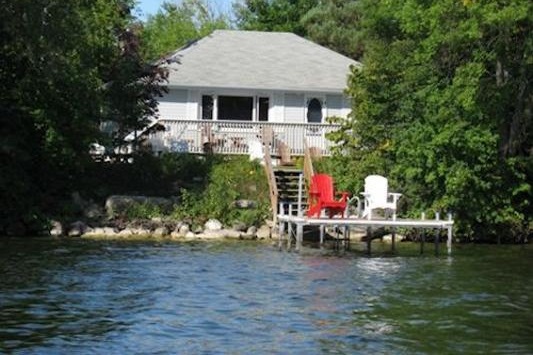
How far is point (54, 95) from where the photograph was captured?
3384 centimetres

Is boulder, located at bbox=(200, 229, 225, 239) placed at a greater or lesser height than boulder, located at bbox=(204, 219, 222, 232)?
lesser

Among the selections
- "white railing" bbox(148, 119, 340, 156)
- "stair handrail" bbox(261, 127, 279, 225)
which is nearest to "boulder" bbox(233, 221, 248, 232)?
"stair handrail" bbox(261, 127, 279, 225)

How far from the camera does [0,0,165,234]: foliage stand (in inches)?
1187

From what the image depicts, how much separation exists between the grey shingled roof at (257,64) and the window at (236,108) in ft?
3.92

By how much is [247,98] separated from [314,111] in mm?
2906

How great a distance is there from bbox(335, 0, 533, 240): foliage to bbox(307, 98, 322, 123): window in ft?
27.1

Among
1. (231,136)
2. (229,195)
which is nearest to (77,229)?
(229,195)

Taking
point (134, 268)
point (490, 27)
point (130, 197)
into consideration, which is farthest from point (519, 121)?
point (134, 268)

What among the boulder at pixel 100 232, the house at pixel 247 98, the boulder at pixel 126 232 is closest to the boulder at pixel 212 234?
the boulder at pixel 126 232

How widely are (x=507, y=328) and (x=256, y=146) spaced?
2170 cm

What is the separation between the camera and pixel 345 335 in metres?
15.8

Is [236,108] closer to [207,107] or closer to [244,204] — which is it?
[207,107]

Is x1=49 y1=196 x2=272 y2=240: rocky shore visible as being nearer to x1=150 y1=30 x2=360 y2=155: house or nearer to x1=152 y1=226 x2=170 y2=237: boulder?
x1=152 y1=226 x2=170 y2=237: boulder

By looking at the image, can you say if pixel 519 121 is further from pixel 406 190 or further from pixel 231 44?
pixel 231 44
